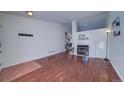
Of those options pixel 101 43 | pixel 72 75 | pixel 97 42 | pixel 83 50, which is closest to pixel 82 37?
pixel 83 50

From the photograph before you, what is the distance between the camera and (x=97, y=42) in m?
5.45

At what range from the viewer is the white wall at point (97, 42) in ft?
17.0

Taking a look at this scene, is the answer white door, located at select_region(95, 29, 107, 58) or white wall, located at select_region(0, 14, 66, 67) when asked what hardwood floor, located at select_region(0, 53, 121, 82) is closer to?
white wall, located at select_region(0, 14, 66, 67)

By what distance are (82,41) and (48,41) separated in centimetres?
252

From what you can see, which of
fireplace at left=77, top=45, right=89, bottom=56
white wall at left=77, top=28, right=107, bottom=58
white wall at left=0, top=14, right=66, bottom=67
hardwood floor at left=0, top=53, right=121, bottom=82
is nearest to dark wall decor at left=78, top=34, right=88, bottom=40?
white wall at left=77, top=28, right=107, bottom=58

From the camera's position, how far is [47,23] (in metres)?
5.85

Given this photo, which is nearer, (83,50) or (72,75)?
(72,75)

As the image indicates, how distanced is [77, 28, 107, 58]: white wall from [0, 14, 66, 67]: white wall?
8.36ft

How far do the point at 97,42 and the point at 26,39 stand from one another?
14.6 ft

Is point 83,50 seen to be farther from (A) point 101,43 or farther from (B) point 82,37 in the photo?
(A) point 101,43

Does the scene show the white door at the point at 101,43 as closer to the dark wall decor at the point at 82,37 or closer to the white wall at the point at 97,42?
the white wall at the point at 97,42

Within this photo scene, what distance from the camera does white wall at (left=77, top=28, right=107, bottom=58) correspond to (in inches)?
204

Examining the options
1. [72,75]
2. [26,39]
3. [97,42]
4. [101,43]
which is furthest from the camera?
[97,42]
